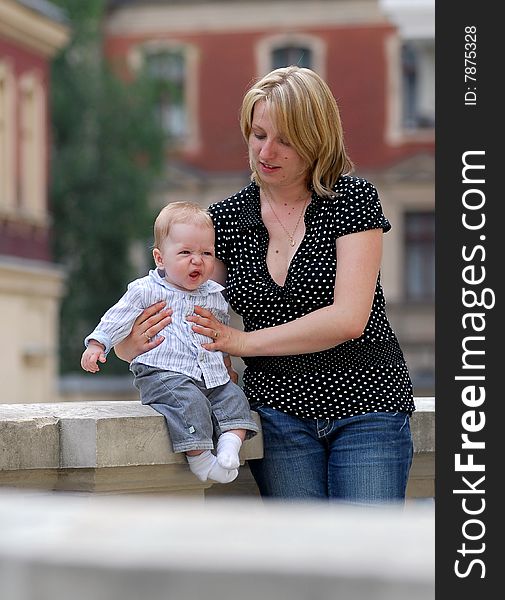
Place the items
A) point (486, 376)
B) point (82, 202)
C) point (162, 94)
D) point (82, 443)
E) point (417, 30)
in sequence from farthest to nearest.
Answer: point (162, 94) < point (82, 202) < point (417, 30) < point (82, 443) < point (486, 376)

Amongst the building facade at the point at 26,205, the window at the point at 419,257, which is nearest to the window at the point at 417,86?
the window at the point at 419,257

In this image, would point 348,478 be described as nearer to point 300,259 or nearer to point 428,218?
point 300,259

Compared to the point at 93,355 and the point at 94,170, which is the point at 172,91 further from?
the point at 93,355

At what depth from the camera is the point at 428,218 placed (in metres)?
41.4

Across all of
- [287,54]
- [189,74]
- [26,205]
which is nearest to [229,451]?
[26,205]

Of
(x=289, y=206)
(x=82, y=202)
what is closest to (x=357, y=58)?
(x=82, y=202)

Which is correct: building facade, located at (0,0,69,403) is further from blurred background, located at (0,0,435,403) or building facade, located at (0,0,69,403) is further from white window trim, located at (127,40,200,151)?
white window trim, located at (127,40,200,151)

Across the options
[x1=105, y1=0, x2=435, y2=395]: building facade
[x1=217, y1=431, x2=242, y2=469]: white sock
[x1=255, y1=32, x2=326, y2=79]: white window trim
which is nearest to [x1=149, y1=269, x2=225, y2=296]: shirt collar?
[x1=217, y1=431, x2=242, y2=469]: white sock

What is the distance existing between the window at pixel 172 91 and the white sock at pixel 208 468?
121ft

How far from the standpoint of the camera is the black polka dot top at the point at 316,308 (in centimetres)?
330

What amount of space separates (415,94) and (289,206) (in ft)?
127

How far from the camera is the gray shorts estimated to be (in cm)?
322

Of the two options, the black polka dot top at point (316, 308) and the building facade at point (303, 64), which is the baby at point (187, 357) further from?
the building facade at point (303, 64)

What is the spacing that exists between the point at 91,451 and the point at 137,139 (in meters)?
35.3
